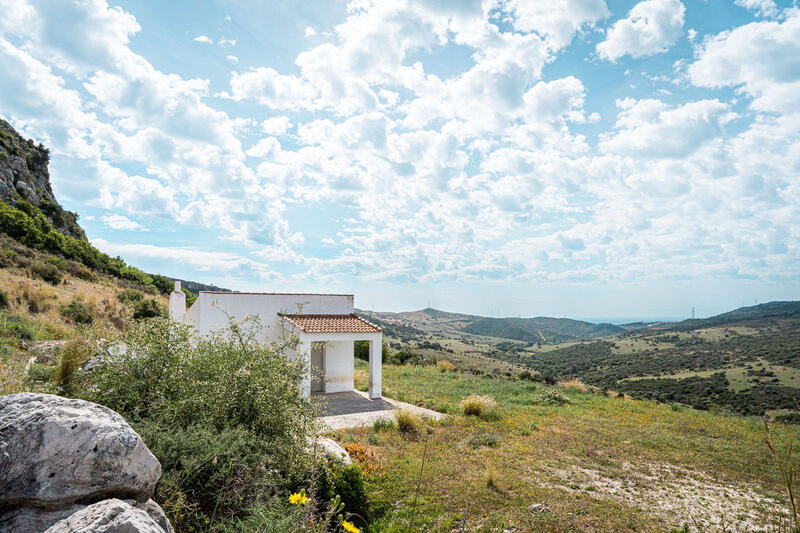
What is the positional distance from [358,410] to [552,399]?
8.38 metres

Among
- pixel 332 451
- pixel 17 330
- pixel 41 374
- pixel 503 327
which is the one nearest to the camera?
pixel 41 374

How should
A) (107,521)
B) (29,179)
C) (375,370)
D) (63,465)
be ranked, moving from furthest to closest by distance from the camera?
(29,179) → (375,370) → (63,465) → (107,521)

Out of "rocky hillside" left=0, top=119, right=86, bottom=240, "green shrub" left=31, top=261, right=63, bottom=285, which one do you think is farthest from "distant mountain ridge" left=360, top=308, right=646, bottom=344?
"green shrub" left=31, top=261, right=63, bottom=285

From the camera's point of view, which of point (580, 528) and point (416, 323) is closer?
point (580, 528)

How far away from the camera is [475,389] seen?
17.8 m

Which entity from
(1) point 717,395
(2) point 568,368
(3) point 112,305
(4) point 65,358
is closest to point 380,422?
(4) point 65,358

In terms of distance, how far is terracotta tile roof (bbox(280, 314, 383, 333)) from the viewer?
14273mm

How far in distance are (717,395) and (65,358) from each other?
3660cm

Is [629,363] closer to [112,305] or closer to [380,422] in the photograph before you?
[380,422]

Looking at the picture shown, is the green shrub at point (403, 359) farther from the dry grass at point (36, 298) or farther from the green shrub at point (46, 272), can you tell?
the green shrub at point (46, 272)

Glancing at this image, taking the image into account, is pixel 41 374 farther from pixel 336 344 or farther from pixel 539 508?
pixel 336 344

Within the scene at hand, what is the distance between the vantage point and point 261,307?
50.1 ft

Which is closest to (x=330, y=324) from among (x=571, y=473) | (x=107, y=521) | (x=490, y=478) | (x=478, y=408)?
(x=478, y=408)

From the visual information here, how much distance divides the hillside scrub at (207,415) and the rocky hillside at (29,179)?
1566 inches
